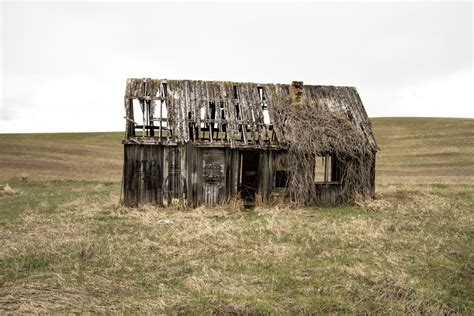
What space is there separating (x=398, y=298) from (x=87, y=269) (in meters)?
5.86

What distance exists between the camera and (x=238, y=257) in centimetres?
1045

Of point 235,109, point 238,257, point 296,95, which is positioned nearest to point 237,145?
point 235,109

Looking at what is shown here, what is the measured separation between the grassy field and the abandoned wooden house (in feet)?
3.82

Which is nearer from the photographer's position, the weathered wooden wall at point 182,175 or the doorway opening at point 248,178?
the weathered wooden wall at point 182,175

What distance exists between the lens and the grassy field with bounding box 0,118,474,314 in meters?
7.78

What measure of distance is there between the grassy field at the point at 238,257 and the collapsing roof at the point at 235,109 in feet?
10.0

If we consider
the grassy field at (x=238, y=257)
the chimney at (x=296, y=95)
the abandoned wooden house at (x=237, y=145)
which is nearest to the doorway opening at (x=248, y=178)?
the abandoned wooden house at (x=237, y=145)

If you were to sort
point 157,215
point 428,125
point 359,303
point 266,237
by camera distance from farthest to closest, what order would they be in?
point 428,125 → point 157,215 → point 266,237 → point 359,303

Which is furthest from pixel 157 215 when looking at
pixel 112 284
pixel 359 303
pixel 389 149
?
pixel 389 149

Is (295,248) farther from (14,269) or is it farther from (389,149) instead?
(389,149)

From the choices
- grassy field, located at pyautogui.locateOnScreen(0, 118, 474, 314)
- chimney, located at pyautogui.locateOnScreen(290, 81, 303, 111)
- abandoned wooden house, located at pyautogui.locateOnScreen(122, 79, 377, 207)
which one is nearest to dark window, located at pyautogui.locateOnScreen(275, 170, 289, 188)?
abandoned wooden house, located at pyautogui.locateOnScreen(122, 79, 377, 207)

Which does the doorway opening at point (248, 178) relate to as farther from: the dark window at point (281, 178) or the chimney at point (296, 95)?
the chimney at point (296, 95)

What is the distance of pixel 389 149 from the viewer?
163ft

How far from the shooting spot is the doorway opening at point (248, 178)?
66.0 ft
